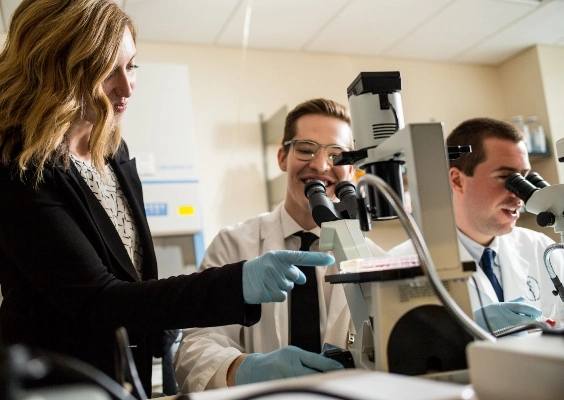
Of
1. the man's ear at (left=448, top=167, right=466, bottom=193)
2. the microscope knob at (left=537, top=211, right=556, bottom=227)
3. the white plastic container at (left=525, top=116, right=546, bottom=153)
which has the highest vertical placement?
the white plastic container at (left=525, top=116, right=546, bottom=153)

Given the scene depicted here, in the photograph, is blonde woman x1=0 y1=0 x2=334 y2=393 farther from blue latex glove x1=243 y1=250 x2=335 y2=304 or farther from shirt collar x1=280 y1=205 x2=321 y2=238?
shirt collar x1=280 y1=205 x2=321 y2=238

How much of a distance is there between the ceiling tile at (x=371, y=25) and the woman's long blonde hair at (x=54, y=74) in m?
2.06

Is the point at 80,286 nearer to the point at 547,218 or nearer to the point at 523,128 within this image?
the point at 547,218

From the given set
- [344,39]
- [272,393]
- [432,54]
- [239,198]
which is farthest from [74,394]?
[432,54]

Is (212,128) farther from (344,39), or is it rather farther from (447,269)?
(447,269)

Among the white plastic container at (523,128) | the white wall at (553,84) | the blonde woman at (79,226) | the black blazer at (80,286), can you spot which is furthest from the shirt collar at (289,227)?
the white wall at (553,84)

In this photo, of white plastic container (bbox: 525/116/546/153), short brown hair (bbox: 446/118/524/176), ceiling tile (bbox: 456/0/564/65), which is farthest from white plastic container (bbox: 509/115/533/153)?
short brown hair (bbox: 446/118/524/176)

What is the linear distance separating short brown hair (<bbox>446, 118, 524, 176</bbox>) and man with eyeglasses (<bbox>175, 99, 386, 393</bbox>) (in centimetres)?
58

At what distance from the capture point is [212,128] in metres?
3.28

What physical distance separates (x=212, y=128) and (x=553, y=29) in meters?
2.39

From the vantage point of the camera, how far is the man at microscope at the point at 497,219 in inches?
73.0

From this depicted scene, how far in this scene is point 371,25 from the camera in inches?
127

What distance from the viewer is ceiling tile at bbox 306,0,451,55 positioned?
301 cm

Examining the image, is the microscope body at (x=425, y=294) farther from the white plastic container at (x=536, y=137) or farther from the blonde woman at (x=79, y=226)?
the white plastic container at (x=536, y=137)
